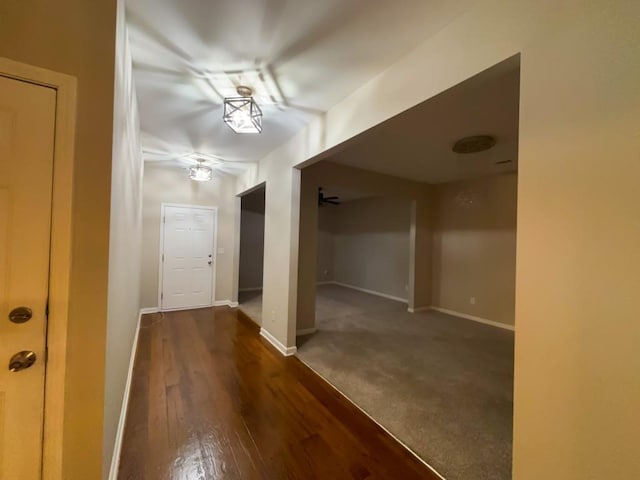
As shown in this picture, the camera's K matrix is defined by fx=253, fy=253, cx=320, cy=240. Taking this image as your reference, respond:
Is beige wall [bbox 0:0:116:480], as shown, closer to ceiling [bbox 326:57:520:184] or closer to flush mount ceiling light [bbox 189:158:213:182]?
ceiling [bbox 326:57:520:184]

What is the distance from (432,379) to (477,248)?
3017 mm

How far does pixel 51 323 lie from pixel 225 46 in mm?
1801

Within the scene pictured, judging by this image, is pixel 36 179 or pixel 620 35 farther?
pixel 36 179

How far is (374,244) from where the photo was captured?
6.93 meters

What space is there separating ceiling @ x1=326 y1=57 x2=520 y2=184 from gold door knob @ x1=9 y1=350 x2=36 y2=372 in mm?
2265

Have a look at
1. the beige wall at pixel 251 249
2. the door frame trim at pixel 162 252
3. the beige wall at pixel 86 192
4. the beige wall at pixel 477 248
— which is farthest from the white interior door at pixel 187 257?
the beige wall at pixel 477 248

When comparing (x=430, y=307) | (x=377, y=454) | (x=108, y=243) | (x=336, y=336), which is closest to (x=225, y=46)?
(x=108, y=243)

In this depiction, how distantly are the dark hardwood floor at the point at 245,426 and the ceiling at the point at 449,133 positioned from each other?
7.45ft

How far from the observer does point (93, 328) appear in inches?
45.2

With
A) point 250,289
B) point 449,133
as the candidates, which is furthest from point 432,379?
point 250,289

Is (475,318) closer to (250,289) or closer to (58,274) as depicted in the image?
(250,289)

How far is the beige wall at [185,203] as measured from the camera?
447 centimetres

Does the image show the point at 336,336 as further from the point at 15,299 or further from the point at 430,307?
the point at 15,299

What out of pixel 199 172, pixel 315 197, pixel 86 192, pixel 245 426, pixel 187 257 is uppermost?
pixel 199 172
